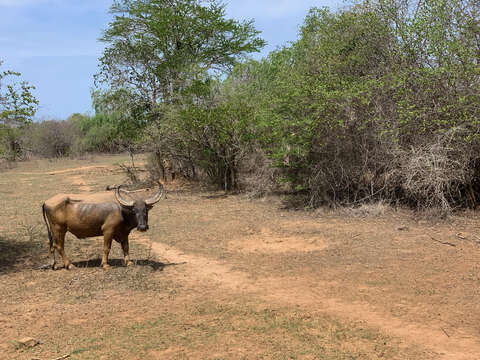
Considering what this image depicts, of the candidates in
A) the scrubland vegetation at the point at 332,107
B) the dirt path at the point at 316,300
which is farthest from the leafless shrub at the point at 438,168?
the dirt path at the point at 316,300

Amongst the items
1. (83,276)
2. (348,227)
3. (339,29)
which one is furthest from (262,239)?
(339,29)

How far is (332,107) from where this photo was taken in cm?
1278

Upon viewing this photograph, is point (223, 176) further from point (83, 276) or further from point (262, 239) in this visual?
point (83, 276)

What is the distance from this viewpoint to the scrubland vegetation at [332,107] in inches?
450

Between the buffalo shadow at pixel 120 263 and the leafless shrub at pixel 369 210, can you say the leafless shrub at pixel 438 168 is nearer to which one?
the leafless shrub at pixel 369 210

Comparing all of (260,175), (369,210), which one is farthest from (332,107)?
(260,175)

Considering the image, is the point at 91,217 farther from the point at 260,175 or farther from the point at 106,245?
the point at 260,175

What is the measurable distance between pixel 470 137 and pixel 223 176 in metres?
11.0

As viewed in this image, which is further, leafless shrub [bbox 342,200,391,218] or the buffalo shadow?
leafless shrub [bbox 342,200,391,218]

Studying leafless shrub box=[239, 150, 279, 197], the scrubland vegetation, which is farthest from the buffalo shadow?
leafless shrub box=[239, 150, 279, 197]

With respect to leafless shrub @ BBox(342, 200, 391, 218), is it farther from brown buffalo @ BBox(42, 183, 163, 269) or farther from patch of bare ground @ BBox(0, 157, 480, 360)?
brown buffalo @ BBox(42, 183, 163, 269)

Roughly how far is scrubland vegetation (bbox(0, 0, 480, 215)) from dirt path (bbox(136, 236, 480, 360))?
4.52 meters

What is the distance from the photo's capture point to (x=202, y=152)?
19.2 meters

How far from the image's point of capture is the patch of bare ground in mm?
5258
